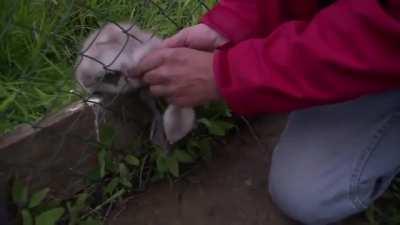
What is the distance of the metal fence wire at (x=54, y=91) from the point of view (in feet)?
4.43

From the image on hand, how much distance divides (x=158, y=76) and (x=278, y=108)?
0.74 feet

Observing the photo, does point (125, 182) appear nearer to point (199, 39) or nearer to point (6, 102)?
point (6, 102)

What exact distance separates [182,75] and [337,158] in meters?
0.44

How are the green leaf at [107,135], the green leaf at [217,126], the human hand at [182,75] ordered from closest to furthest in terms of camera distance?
the human hand at [182,75] < the green leaf at [107,135] < the green leaf at [217,126]

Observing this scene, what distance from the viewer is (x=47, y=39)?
5.23 feet

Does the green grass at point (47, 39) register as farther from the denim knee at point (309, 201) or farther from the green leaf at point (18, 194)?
the denim knee at point (309, 201)

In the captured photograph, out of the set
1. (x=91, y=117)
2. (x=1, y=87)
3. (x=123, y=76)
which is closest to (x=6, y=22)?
(x=1, y=87)

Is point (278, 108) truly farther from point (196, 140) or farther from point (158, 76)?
point (196, 140)

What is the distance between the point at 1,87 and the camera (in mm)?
1462

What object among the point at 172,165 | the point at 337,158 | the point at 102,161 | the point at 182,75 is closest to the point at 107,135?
the point at 102,161

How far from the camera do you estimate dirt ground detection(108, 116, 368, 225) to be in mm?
1478

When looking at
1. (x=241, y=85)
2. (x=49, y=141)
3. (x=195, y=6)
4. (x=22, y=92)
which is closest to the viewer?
(x=241, y=85)

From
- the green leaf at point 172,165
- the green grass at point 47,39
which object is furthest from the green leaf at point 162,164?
the green grass at point 47,39

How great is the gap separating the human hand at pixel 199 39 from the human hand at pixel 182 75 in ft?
0.20
